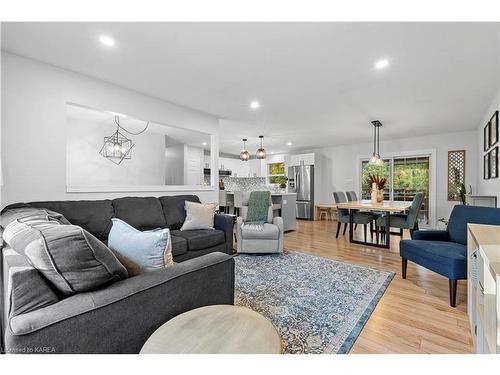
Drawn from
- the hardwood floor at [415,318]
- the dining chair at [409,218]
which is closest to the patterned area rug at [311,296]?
the hardwood floor at [415,318]

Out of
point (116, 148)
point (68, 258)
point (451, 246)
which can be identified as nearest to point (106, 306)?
point (68, 258)

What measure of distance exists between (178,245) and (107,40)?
6.75 feet

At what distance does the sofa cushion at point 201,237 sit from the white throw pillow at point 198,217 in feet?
0.30

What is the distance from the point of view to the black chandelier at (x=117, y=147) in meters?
5.11

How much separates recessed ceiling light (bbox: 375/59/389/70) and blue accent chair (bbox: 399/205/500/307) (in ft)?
5.74

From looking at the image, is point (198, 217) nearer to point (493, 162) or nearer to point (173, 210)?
point (173, 210)

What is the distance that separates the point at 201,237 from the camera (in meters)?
2.95

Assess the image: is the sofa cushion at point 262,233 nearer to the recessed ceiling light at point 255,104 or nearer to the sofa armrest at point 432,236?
the sofa armrest at point 432,236

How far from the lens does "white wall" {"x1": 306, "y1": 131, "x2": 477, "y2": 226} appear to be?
5.62 metres

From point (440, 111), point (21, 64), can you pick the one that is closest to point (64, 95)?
point (21, 64)

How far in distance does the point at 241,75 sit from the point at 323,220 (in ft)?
18.7

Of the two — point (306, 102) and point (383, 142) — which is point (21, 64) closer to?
point (306, 102)

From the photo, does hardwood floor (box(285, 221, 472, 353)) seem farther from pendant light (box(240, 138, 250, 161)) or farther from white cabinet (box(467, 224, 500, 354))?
pendant light (box(240, 138, 250, 161))
